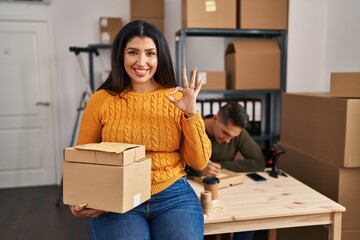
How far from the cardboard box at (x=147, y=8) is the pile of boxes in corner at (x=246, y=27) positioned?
65cm

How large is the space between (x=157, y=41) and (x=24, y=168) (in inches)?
123

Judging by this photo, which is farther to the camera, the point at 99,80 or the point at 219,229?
the point at 99,80

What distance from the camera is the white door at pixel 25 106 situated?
11.8ft

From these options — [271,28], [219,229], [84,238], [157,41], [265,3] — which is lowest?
[84,238]

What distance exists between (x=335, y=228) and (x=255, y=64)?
1630 mm

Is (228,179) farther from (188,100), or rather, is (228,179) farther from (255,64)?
(255,64)

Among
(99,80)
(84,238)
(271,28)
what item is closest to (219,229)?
(84,238)

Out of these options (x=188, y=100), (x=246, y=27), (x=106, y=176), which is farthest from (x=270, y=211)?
(x=246, y=27)

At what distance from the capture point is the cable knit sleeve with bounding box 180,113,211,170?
1.21 m

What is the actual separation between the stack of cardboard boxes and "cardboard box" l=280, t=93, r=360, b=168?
1672mm

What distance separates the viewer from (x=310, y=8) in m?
2.70

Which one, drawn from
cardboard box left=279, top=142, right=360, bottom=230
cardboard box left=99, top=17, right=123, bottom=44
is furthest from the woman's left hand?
cardboard box left=99, top=17, right=123, bottom=44

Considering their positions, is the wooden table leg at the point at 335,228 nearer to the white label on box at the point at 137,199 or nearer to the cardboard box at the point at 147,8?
the white label on box at the point at 137,199

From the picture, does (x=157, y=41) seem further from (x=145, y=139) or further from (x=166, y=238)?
(x=166, y=238)
